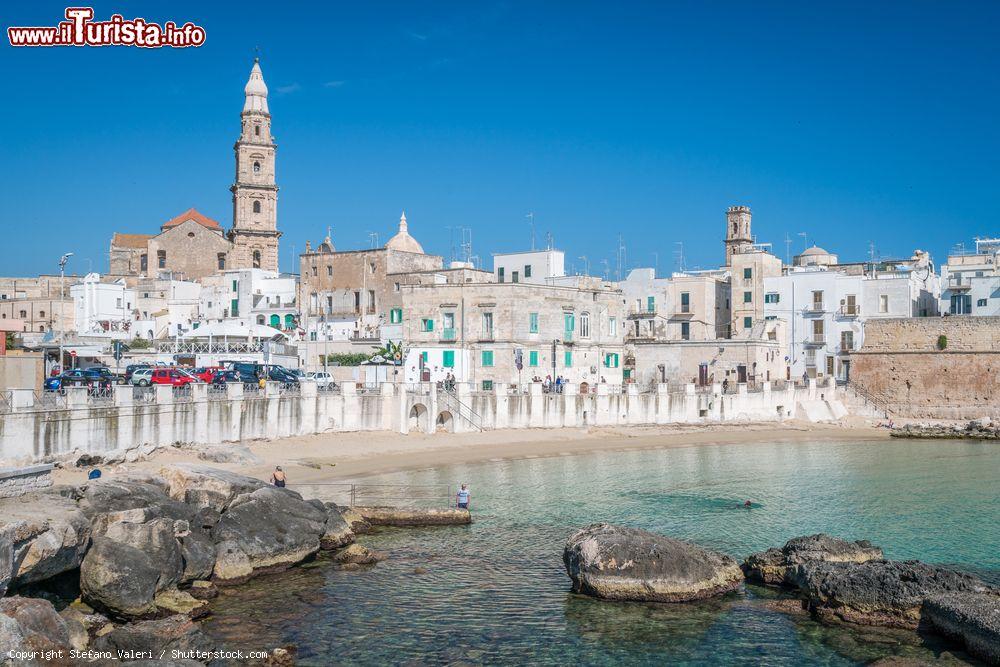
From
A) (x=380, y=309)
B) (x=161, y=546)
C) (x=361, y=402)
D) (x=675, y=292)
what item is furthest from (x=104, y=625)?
(x=675, y=292)

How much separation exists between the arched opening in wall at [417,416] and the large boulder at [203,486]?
1853cm

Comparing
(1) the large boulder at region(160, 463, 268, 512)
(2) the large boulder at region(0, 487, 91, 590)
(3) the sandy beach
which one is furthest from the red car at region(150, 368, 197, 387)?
(2) the large boulder at region(0, 487, 91, 590)

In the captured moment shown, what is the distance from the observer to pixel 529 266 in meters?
67.0

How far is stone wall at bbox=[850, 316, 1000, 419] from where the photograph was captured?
200 ft

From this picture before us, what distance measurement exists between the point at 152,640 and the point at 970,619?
1426 cm

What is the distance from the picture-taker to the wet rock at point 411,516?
2653 cm

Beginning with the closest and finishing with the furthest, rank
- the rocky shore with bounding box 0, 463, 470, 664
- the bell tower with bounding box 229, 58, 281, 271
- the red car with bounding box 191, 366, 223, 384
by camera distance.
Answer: the rocky shore with bounding box 0, 463, 470, 664 < the red car with bounding box 191, 366, 223, 384 < the bell tower with bounding box 229, 58, 281, 271

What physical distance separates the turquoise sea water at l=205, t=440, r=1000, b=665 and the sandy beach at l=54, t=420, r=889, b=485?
192 cm

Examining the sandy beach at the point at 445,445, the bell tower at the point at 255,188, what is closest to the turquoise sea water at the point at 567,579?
the sandy beach at the point at 445,445

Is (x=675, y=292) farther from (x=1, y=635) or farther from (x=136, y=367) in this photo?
(x=1, y=635)

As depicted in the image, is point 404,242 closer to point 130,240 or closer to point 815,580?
point 130,240

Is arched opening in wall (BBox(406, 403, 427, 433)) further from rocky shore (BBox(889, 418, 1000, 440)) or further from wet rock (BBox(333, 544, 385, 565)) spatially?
rocky shore (BBox(889, 418, 1000, 440))

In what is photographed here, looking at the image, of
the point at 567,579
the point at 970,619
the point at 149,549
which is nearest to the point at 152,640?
the point at 149,549

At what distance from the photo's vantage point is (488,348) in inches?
2092
